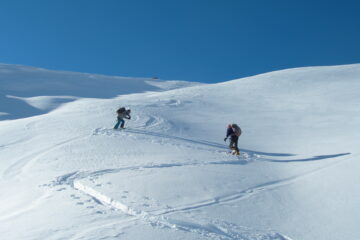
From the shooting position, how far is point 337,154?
11852mm

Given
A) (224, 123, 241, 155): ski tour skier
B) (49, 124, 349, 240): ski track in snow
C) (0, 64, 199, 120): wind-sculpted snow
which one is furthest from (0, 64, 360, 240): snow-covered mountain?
(0, 64, 199, 120): wind-sculpted snow

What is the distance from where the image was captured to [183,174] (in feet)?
30.0

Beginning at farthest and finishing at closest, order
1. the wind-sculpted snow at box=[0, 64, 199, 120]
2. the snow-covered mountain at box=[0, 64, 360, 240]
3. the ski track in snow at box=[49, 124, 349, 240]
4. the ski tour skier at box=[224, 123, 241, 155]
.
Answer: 1. the wind-sculpted snow at box=[0, 64, 199, 120]
2. the ski tour skier at box=[224, 123, 241, 155]
3. the snow-covered mountain at box=[0, 64, 360, 240]
4. the ski track in snow at box=[49, 124, 349, 240]

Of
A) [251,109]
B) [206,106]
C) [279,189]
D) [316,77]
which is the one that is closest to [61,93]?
[206,106]

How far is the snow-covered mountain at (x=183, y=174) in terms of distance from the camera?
Result: 604 cm

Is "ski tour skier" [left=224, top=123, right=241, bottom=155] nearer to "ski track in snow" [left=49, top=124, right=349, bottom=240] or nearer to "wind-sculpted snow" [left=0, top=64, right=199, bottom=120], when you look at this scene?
"ski track in snow" [left=49, top=124, right=349, bottom=240]

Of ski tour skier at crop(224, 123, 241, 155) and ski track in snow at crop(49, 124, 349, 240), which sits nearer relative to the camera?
ski track in snow at crop(49, 124, 349, 240)

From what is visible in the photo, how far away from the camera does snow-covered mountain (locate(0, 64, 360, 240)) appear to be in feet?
19.8


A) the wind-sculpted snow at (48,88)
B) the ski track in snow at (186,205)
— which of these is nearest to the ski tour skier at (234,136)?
the ski track in snow at (186,205)

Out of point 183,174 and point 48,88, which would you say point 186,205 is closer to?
point 183,174

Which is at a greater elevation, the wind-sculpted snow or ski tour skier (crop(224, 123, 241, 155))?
the wind-sculpted snow

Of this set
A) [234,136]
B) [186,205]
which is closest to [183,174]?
[186,205]

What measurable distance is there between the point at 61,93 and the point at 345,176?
36.4 metres

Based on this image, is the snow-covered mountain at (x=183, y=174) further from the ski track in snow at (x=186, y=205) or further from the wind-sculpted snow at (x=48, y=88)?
the wind-sculpted snow at (x=48, y=88)
